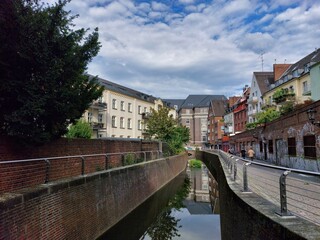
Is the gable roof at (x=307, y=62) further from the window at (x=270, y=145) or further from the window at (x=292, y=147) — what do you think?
the window at (x=292, y=147)

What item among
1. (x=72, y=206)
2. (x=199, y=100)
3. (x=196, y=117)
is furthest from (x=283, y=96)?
(x=199, y=100)

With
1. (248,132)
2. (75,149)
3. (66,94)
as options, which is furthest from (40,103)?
(248,132)

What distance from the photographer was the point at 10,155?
7758 mm

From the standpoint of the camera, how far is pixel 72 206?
7.93 metres

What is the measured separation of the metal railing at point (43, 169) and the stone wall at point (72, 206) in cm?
58

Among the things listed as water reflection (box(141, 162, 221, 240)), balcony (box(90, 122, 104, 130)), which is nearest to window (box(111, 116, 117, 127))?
balcony (box(90, 122, 104, 130))

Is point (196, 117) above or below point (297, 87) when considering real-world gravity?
above

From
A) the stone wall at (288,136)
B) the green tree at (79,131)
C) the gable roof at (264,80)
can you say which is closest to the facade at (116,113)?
the green tree at (79,131)

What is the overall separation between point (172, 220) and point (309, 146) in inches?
376

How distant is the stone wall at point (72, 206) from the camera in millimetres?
5420

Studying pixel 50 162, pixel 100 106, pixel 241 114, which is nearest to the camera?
pixel 50 162

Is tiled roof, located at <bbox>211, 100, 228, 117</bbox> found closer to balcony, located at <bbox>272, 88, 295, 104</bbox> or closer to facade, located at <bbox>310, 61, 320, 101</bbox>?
balcony, located at <bbox>272, 88, 295, 104</bbox>

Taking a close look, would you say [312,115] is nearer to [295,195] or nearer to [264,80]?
[295,195]

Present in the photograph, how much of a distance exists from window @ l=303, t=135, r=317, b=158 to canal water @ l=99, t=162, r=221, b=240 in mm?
6356
